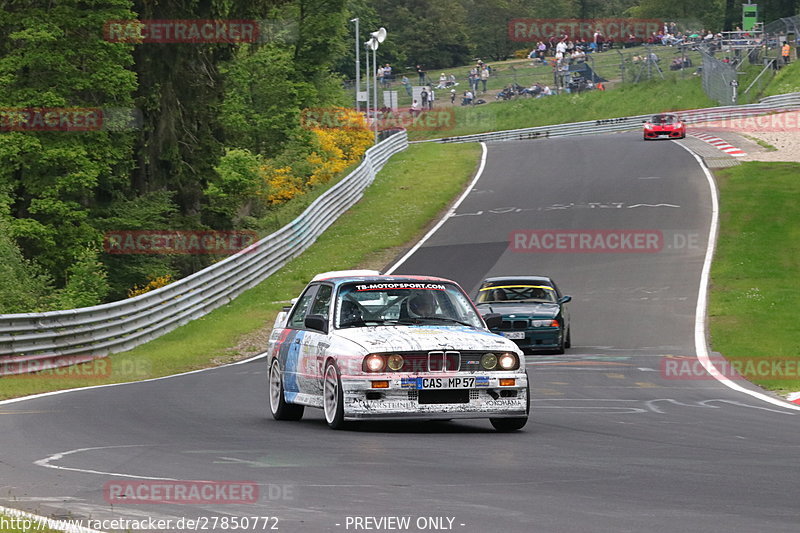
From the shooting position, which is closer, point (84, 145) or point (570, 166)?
point (84, 145)

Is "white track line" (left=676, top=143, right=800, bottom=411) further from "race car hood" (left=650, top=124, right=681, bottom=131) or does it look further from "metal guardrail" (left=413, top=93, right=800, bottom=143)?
"metal guardrail" (left=413, top=93, right=800, bottom=143)

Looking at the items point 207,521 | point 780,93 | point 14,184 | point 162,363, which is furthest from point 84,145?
point 780,93

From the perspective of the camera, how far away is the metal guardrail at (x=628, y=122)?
72.0 meters

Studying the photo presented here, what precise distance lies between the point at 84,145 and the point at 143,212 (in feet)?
11.1

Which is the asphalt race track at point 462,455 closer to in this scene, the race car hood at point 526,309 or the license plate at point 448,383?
the license plate at point 448,383

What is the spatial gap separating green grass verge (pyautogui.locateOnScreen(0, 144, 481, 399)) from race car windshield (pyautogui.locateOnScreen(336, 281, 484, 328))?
22.8 feet

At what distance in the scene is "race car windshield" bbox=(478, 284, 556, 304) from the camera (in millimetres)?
24244

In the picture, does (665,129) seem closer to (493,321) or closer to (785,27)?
(785,27)

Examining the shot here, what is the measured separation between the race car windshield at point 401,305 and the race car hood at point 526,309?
33.3 feet

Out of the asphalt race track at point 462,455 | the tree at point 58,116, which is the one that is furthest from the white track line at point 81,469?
the tree at point 58,116

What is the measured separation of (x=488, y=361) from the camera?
11953mm

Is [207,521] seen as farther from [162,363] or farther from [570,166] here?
[570,166]

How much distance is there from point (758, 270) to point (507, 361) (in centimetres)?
2343

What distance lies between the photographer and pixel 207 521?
7250mm
